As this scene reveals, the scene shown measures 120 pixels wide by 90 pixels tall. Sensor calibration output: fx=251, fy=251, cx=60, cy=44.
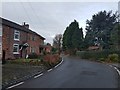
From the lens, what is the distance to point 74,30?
8206cm

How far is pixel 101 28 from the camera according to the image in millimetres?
67875

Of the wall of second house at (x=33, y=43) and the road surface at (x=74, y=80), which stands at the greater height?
the wall of second house at (x=33, y=43)

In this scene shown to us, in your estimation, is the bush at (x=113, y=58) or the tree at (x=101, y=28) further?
the tree at (x=101, y=28)

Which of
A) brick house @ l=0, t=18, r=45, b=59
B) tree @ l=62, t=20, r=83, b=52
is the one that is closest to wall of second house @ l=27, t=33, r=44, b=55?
brick house @ l=0, t=18, r=45, b=59

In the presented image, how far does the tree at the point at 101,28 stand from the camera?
6588cm

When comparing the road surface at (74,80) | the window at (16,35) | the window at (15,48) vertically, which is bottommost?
the road surface at (74,80)

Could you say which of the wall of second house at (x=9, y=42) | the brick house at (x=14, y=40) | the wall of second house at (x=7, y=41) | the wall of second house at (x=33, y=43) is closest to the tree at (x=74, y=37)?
the wall of second house at (x=33, y=43)

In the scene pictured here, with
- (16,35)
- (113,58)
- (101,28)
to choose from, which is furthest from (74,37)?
(16,35)

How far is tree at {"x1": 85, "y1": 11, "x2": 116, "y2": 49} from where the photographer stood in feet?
216

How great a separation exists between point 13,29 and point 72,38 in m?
39.3

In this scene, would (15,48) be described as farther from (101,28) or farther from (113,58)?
(101,28)

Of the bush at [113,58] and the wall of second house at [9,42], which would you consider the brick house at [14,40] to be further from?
the bush at [113,58]

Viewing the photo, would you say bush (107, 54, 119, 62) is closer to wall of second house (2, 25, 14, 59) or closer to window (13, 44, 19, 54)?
window (13, 44, 19, 54)

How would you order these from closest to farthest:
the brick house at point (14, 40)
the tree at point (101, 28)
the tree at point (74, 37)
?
the brick house at point (14, 40) → the tree at point (101, 28) → the tree at point (74, 37)
